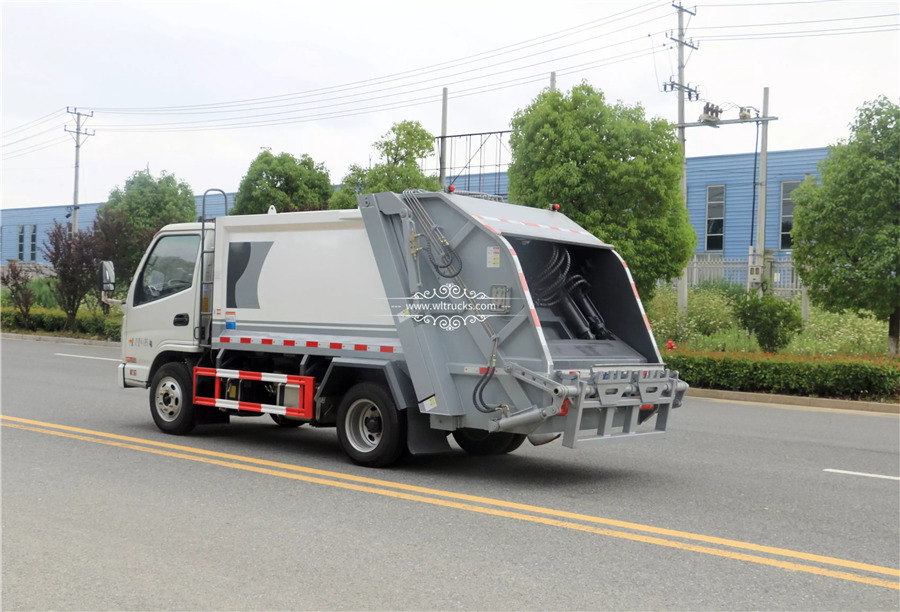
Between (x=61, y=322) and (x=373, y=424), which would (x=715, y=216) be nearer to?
(x=61, y=322)

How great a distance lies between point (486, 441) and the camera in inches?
377

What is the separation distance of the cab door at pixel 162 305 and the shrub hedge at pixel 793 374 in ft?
33.0

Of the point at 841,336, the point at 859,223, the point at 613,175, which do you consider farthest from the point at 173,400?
the point at 841,336

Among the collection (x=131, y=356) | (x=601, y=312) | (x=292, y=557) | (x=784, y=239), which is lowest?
(x=292, y=557)

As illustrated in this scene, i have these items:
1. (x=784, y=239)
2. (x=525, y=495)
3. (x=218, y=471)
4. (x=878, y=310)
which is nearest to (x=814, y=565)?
(x=525, y=495)

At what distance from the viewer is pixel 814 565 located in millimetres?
5727

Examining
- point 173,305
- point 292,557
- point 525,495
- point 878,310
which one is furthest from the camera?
point 878,310

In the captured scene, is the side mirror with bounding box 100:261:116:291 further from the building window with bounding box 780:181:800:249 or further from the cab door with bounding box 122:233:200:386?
the building window with bounding box 780:181:800:249

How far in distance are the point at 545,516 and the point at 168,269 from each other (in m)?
6.10

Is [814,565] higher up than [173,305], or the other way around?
[173,305]

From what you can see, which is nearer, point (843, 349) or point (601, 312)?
point (601, 312)

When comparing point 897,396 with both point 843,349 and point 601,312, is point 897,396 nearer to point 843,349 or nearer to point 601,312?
point 843,349

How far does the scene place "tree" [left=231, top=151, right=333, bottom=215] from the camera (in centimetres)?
3481

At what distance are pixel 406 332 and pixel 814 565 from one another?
407 cm
